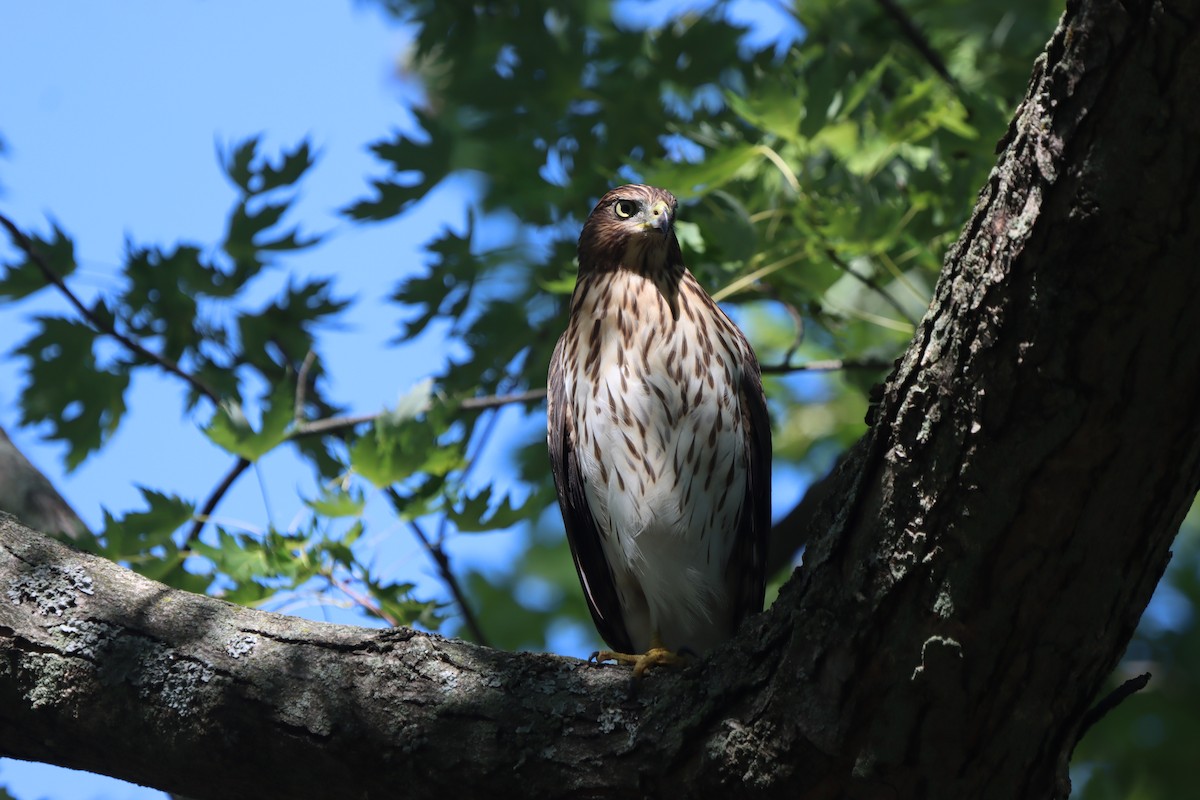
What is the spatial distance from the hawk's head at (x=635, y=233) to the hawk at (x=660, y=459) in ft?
0.05

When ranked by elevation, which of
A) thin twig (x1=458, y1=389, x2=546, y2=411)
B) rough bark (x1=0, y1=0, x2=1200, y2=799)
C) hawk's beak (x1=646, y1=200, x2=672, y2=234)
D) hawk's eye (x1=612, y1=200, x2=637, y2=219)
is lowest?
rough bark (x1=0, y1=0, x2=1200, y2=799)

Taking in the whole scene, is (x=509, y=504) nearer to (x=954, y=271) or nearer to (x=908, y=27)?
(x=954, y=271)

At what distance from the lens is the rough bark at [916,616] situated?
2223 mm

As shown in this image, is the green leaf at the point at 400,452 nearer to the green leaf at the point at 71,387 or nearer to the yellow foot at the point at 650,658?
the yellow foot at the point at 650,658

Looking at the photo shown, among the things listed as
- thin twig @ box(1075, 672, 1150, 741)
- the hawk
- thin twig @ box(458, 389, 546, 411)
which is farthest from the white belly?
thin twig @ box(1075, 672, 1150, 741)

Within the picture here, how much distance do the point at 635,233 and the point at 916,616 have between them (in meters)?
2.60

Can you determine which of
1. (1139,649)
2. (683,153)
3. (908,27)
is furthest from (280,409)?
(1139,649)

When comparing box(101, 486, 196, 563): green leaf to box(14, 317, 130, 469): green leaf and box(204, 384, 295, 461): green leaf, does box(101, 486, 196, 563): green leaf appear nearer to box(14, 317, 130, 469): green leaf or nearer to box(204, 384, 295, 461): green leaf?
box(204, 384, 295, 461): green leaf

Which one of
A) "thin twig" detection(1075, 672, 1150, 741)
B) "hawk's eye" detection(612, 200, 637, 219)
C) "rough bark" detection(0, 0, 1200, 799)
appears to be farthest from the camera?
"hawk's eye" detection(612, 200, 637, 219)

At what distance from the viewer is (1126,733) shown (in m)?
7.33

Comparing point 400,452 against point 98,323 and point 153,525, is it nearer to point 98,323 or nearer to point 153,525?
point 153,525

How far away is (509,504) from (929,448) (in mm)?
2293

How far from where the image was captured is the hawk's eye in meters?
4.93

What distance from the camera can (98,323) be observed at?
17.4 feet
